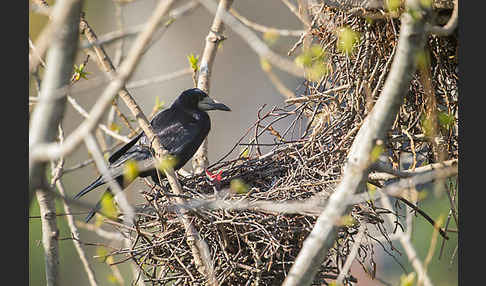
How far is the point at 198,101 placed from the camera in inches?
171

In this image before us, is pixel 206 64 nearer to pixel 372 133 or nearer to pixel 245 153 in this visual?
pixel 245 153

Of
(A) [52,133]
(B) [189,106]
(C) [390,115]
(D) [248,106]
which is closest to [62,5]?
(A) [52,133]

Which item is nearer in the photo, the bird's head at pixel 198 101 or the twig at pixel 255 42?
the twig at pixel 255 42

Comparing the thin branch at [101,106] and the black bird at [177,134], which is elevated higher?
the black bird at [177,134]

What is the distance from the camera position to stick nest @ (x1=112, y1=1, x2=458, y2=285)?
2.95m

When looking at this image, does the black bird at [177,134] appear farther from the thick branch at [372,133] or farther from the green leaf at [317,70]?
the thick branch at [372,133]

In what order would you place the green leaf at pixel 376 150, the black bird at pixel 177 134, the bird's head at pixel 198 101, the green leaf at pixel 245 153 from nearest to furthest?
the green leaf at pixel 376 150, the green leaf at pixel 245 153, the black bird at pixel 177 134, the bird's head at pixel 198 101

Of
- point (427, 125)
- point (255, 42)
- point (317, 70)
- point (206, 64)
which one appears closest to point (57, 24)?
point (255, 42)

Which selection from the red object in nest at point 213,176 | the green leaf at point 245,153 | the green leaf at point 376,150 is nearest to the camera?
the green leaf at point 376,150

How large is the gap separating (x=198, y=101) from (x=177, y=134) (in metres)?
0.33

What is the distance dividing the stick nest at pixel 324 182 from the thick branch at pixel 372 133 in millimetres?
717

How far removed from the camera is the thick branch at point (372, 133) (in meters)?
1.80

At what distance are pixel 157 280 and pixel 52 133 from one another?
1640mm

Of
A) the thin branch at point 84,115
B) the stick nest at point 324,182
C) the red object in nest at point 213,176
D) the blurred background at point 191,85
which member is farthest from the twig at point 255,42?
the blurred background at point 191,85
